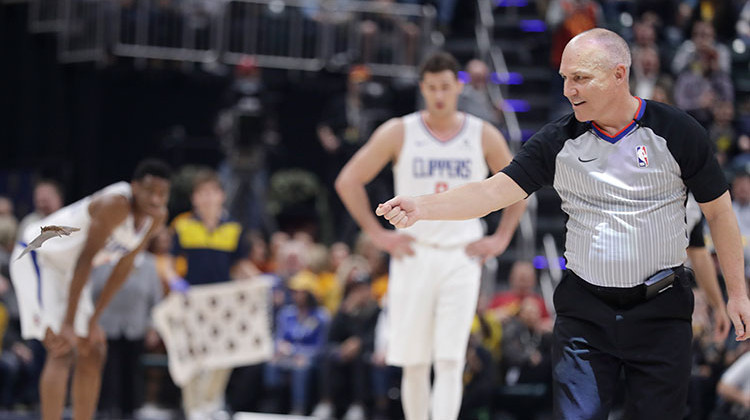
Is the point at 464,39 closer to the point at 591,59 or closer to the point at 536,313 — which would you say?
the point at 536,313

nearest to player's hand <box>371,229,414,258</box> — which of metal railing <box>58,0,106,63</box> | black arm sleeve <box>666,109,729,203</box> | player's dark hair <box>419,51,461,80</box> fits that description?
player's dark hair <box>419,51,461,80</box>

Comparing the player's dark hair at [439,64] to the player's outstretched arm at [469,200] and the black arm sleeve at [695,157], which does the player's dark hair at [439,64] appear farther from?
the black arm sleeve at [695,157]

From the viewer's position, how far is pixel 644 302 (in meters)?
4.06

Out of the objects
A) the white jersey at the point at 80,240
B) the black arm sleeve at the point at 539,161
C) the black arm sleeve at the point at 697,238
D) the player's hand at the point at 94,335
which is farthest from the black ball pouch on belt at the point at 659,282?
the player's hand at the point at 94,335

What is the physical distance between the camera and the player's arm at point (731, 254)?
4.05 metres

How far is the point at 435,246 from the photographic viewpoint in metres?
6.12

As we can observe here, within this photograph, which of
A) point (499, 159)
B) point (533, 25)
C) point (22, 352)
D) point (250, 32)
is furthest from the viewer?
point (250, 32)

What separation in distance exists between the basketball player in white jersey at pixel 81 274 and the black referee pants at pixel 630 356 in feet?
9.68

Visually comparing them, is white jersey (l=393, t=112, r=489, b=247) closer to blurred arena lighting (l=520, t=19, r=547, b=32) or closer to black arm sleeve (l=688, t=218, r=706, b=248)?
black arm sleeve (l=688, t=218, r=706, b=248)

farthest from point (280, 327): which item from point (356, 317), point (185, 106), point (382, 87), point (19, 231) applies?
point (185, 106)

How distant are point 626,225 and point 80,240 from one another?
3.54m

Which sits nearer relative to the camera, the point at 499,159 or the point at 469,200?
the point at 469,200

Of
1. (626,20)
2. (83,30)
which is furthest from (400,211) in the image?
(83,30)

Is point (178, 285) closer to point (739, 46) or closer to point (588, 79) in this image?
point (588, 79)
